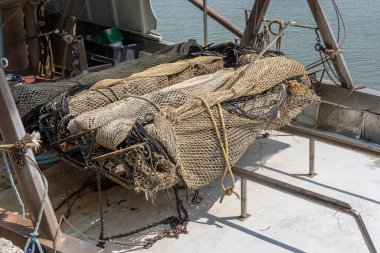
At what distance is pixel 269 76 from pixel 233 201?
123 centimetres

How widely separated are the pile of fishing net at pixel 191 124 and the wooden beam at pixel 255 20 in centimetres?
152

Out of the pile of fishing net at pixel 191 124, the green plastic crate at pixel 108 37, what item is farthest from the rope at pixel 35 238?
the green plastic crate at pixel 108 37

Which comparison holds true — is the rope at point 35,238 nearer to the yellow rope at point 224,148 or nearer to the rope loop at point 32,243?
the rope loop at point 32,243

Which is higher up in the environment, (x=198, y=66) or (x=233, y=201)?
(x=198, y=66)

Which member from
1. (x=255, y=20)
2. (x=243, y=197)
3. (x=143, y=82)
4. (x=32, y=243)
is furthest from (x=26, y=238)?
(x=255, y=20)

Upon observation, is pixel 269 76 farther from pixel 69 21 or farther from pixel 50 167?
pixel 69 21

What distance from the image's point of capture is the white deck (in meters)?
4.42

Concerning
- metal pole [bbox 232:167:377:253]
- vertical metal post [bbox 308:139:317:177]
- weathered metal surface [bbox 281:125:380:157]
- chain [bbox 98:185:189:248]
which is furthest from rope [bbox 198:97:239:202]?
vertical metal post [bbox 308:139:317:177]

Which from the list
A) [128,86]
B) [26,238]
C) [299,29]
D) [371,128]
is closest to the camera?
[26,238]

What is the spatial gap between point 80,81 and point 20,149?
2478 mm

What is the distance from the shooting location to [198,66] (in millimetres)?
5871

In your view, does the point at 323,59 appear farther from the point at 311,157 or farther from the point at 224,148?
the point at 224,148

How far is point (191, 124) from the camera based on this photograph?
4402 mm

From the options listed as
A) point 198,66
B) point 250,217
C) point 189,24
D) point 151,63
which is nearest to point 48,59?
point 151,63
